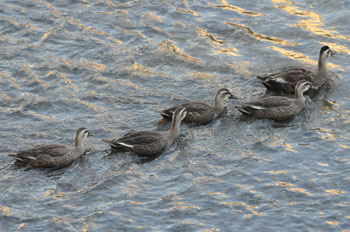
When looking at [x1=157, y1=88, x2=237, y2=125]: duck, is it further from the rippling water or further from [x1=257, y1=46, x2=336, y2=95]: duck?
[x1=257, y1=46, x2=336, y2=95]: duck

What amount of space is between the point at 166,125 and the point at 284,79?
3617 mm

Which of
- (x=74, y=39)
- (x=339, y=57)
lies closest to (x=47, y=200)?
(x=74, y=39)

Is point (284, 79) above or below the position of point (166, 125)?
above

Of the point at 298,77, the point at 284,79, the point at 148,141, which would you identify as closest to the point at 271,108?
the point at 284,79

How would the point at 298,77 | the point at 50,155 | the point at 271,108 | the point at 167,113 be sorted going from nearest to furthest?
1. the point at 50,155
2. the point at 167,113
3. the point at 271,108
4. the point at 298,77

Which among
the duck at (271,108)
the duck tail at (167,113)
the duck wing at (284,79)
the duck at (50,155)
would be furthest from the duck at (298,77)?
the duck at (50,155)

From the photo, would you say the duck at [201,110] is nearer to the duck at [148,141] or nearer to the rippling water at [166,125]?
the rippling water at [166,125]

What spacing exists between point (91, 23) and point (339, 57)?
790 centimetres

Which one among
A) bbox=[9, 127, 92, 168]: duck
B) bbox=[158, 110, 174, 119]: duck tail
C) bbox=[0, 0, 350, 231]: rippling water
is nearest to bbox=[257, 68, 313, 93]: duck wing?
bbox=[0, 0, 350, 231]: rippling water

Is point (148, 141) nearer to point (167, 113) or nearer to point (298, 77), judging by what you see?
point (167, 113)

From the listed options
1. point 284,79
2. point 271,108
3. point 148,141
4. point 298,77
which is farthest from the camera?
point 298,77

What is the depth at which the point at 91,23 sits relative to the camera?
2259 centimetres

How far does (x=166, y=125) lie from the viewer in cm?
1703

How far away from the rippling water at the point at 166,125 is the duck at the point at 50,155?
22 centimetres
